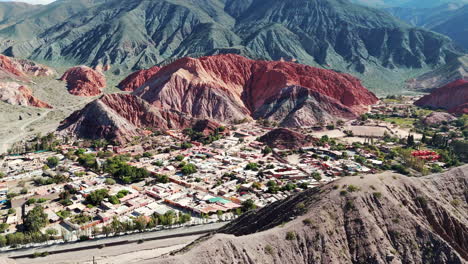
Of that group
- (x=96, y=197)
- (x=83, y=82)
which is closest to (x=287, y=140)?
(x=96, y=197)

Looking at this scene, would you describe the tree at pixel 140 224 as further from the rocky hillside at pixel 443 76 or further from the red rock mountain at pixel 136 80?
the rocky hillside at pixel 443 76

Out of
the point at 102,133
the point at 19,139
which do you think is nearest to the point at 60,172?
the point at 102,133

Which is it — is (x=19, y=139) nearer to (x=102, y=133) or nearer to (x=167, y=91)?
(x=102, y=133)

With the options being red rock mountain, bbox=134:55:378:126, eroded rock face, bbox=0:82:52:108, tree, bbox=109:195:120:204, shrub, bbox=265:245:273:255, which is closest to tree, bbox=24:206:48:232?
tree, bbox=109:195:120:204

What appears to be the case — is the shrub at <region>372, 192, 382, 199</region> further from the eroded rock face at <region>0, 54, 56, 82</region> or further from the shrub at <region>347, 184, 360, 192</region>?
the eroded rock face at <region>0, 54, 56, 82</region>

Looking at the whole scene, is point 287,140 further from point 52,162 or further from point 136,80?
point 136,80
